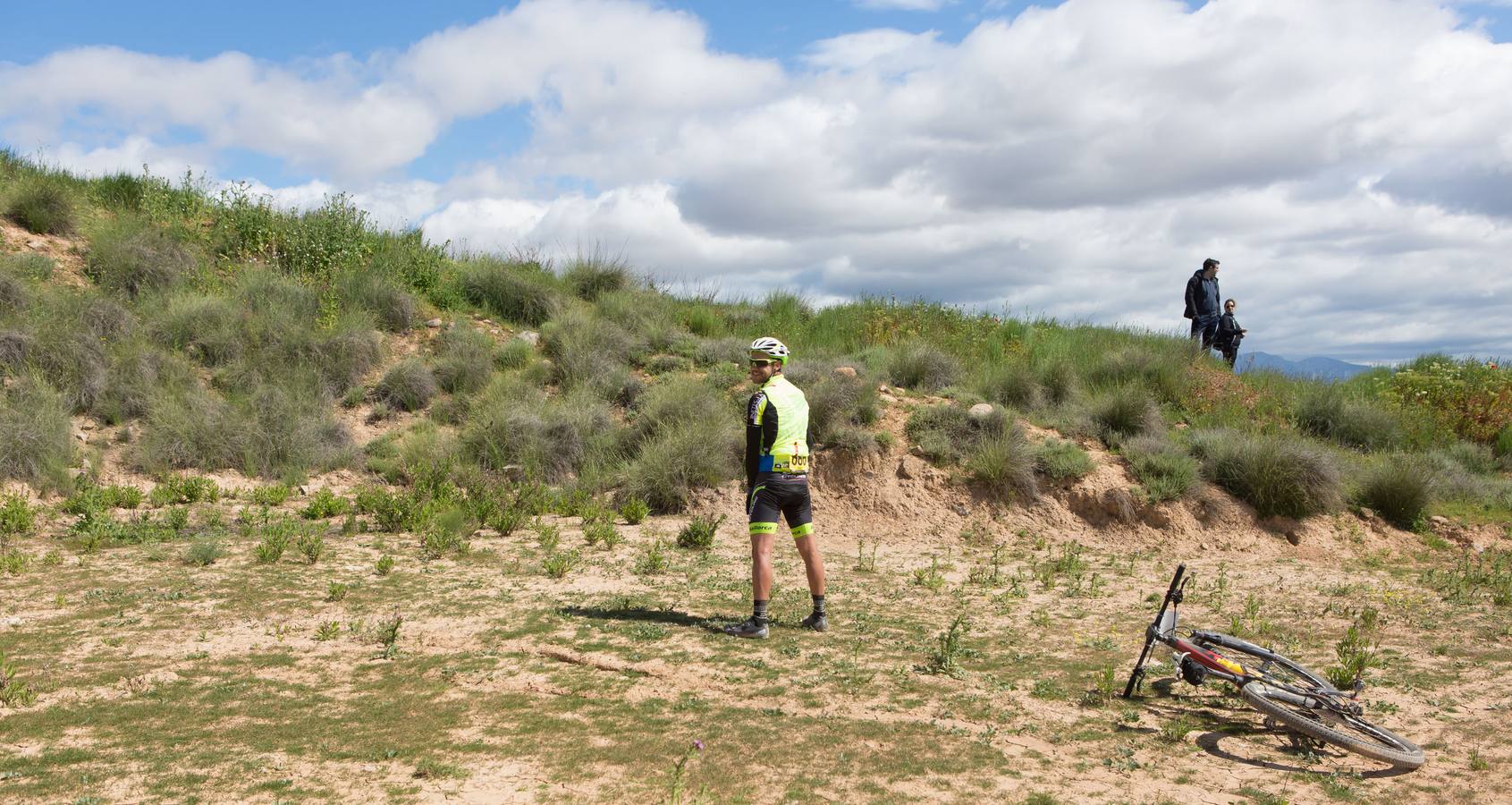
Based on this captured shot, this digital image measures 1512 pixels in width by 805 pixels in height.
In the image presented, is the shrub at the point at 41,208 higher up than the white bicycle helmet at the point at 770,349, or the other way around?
the shrub at the point at 41,208

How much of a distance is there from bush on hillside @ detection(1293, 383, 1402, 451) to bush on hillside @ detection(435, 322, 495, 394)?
40.5ft

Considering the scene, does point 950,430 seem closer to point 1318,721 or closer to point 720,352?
point 720,352

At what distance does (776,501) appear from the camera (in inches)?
283

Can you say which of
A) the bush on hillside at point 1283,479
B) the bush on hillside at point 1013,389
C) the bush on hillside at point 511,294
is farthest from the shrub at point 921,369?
the bush on hillside at point 511,294

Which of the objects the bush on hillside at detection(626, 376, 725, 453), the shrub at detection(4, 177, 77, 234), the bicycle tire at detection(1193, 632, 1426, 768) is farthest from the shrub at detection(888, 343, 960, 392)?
the shrub at detection(4, 177, 77, 234)

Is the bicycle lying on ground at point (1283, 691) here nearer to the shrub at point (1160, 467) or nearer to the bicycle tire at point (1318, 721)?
the bicycle tire at point (1318, 721)

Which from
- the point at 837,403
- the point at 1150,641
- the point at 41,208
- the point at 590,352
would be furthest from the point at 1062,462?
the point at 41,208

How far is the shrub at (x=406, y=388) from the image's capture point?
14.6 m

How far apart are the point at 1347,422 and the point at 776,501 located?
453 inches

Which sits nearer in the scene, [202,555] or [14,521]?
[202,555]

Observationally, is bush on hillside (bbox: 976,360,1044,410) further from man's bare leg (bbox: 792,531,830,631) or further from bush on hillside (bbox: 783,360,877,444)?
man's bare leg (bbox: 792,531,830,631)

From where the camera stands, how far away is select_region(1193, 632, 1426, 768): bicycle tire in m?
4.86

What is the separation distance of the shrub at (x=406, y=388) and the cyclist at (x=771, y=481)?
894cm

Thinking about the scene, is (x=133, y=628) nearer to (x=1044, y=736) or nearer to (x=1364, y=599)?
(x=1044, y=736)
